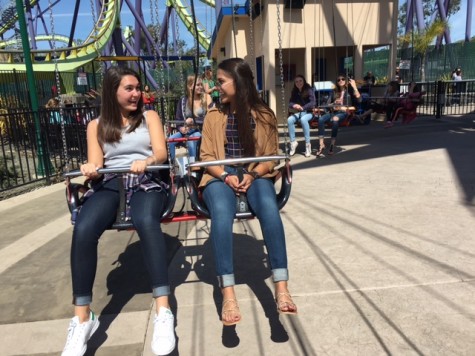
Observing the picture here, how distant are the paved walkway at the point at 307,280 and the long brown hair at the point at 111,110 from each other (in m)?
1.04

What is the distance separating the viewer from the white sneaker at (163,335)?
199 cm

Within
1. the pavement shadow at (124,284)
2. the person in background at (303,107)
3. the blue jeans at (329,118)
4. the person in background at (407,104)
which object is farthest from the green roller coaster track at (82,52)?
the pavement shadow at (124,284)

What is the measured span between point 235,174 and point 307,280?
2.83 feet

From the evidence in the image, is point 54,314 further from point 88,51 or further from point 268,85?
point 88,51

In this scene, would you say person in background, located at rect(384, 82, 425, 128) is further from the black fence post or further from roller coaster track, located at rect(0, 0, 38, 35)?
roller coaster track, located at rect(0, 0, 38, 35)

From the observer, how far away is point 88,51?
2122 centimetres

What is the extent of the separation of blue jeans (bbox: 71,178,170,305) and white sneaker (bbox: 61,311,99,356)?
106 mm

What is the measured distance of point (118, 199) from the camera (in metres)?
2.47

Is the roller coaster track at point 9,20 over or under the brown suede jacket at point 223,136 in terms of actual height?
over

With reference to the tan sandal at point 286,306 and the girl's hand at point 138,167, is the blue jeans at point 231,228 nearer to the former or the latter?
the tan sandal at point 286,306

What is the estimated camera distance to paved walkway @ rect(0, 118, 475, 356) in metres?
2.21

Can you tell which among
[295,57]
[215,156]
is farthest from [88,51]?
[215,156]

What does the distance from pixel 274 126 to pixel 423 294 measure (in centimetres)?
138

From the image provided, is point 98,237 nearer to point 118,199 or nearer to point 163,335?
point 118,199
